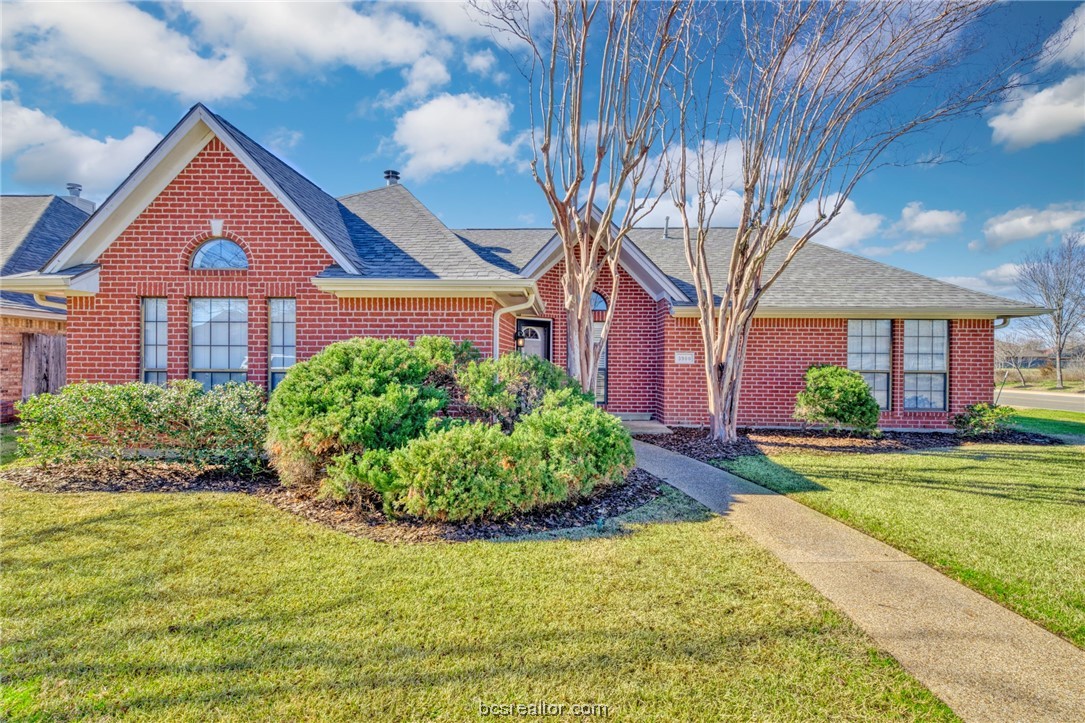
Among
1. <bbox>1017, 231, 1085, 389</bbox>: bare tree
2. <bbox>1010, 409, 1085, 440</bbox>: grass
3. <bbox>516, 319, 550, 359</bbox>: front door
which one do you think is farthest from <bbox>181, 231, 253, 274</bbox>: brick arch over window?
<bbox>1017, 231, 1085, 389</bbox>: bare tree

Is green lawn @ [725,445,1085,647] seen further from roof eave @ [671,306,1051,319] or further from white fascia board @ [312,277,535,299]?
white fascia board @ [312,277,535,299]

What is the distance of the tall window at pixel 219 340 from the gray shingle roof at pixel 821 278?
5.01 m

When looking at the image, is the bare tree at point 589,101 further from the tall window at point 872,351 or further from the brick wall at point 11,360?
the brick wall at point 11,360

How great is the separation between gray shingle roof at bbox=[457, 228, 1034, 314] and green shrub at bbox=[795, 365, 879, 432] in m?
1.59

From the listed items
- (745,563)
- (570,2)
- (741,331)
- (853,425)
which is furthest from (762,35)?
(745,563)

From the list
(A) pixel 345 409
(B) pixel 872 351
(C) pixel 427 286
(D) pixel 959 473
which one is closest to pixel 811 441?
(D) pixel 959 473

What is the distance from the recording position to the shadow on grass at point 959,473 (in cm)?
641

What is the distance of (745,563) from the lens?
4.02 m

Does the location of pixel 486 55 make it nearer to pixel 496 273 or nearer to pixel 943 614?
pixel 496 273

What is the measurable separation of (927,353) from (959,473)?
5.17m

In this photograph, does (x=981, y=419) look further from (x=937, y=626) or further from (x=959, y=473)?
(x=937, y=626)

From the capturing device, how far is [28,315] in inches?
440

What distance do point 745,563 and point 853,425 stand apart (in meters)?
7.56

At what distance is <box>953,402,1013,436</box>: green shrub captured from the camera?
10.5 metres
